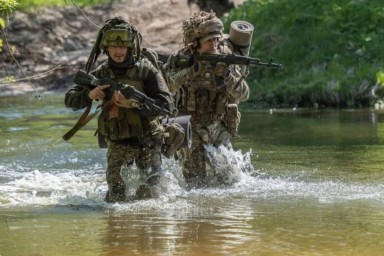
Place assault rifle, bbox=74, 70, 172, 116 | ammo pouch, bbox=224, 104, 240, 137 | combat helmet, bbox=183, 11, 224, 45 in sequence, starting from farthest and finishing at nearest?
1. ammo pouch, bbox=224, 104, 240, 137
2. combat helmet, bbox=183, 11, 224, 45
3. assault rifle, bbox=74, 70, 172, 116

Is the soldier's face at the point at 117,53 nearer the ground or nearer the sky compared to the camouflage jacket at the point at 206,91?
nearer the sky

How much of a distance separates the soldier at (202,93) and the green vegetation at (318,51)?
35.5ft

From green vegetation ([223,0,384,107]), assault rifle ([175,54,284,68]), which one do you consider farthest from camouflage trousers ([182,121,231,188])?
green vegetation ([223,0,384,107])

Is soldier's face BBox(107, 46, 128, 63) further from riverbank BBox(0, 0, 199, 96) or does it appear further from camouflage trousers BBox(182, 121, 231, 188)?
riverbank BBox(0, 0, 199, 96)

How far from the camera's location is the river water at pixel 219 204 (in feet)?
25.3

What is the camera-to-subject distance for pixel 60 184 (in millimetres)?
11719

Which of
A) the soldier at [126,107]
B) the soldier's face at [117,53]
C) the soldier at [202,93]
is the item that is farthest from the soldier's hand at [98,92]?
the soldier at [202,93]

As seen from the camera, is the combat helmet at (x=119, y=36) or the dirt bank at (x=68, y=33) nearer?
the combat helmet at (x=119, y=36)

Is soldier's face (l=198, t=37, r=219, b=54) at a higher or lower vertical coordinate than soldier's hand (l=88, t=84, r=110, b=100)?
higher

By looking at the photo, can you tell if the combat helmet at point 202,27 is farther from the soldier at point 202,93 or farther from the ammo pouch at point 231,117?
the ammo pouch at point 231,117

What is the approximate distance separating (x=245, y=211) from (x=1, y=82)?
2.48 m

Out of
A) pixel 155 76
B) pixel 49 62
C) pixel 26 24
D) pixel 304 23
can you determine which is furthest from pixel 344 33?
pixel 155 76

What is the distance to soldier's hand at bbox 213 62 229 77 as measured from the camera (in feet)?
35.4

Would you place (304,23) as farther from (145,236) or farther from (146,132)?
(145,236)
